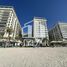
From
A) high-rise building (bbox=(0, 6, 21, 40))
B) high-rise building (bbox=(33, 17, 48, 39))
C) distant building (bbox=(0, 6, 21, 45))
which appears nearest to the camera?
high-rise building (bbox=(0, 6, 21, 40))

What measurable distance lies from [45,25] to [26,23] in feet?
75.9

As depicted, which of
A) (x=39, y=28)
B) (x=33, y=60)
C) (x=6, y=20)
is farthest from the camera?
(x=39, y=28)

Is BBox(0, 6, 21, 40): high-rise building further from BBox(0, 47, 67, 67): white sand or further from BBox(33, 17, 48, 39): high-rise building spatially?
BBox(0, 47, 67, 67): white sand

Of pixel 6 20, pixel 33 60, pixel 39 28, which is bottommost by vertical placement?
pixel 33 60

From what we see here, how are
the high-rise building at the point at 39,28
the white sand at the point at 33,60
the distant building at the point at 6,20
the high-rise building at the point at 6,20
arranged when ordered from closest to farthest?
the white sand at the point at 33,60
the high-rise building at the point at 6,20
the distant building at the point at 6,20
the high-rise building at the point at 39,28

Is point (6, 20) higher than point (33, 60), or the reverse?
point (6, 20)

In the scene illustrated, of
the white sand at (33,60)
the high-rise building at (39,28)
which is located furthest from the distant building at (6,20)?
the white sand at (33,60)

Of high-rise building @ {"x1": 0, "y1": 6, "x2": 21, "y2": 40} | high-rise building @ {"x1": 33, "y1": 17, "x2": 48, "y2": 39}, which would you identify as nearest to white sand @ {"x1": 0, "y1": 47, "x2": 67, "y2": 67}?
high-rise building @ {"x1": 0, "y1": 6, "x2": 21, "y2": 40}

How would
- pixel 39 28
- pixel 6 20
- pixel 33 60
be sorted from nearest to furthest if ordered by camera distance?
pixel 33 60 < pixel 6 20 < pixel 39 28

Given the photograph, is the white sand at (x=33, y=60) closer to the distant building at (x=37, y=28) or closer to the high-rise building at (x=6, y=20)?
the high-rise building at (x=6, y=20)

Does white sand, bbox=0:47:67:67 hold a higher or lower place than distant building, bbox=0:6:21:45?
lower

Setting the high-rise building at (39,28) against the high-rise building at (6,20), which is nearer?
the high-rise building at (6,20)

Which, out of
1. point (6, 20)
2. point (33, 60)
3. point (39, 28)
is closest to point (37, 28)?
point (39, 28)

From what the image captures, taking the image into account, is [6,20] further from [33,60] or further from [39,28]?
[33,60]
